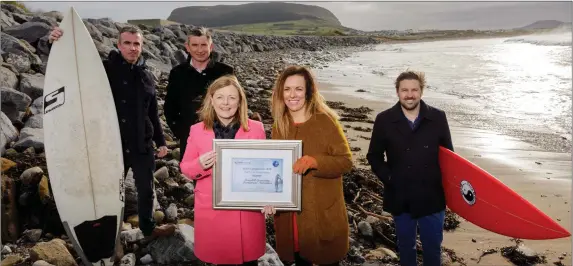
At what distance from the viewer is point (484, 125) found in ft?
32.2

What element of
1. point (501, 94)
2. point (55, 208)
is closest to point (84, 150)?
point (55, 208)

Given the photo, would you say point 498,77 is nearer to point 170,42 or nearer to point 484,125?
point 484,125

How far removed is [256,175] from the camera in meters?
2.94

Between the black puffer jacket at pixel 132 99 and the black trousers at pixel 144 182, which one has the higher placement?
the black puffer jacket at pixel 132 99

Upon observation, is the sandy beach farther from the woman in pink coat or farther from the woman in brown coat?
the woman in pink coat

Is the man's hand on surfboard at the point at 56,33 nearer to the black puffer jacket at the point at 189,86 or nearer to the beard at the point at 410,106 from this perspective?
the black puffer jacket at the point at 189,86

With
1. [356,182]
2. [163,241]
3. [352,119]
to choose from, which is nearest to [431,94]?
[352,119]

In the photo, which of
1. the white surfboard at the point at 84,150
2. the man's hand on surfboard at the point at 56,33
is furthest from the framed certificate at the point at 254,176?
the man's hand on surfboard at the point at 56,33

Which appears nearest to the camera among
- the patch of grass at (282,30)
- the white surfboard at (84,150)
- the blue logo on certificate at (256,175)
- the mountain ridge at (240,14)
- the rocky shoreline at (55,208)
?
the blue logo on certificate at (256,175)

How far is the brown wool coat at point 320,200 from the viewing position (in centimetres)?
296

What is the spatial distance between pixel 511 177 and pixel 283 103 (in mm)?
4693

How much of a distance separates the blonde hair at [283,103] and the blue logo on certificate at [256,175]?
0.23 m

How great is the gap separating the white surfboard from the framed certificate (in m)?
1.66

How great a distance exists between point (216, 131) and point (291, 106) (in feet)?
1.62
